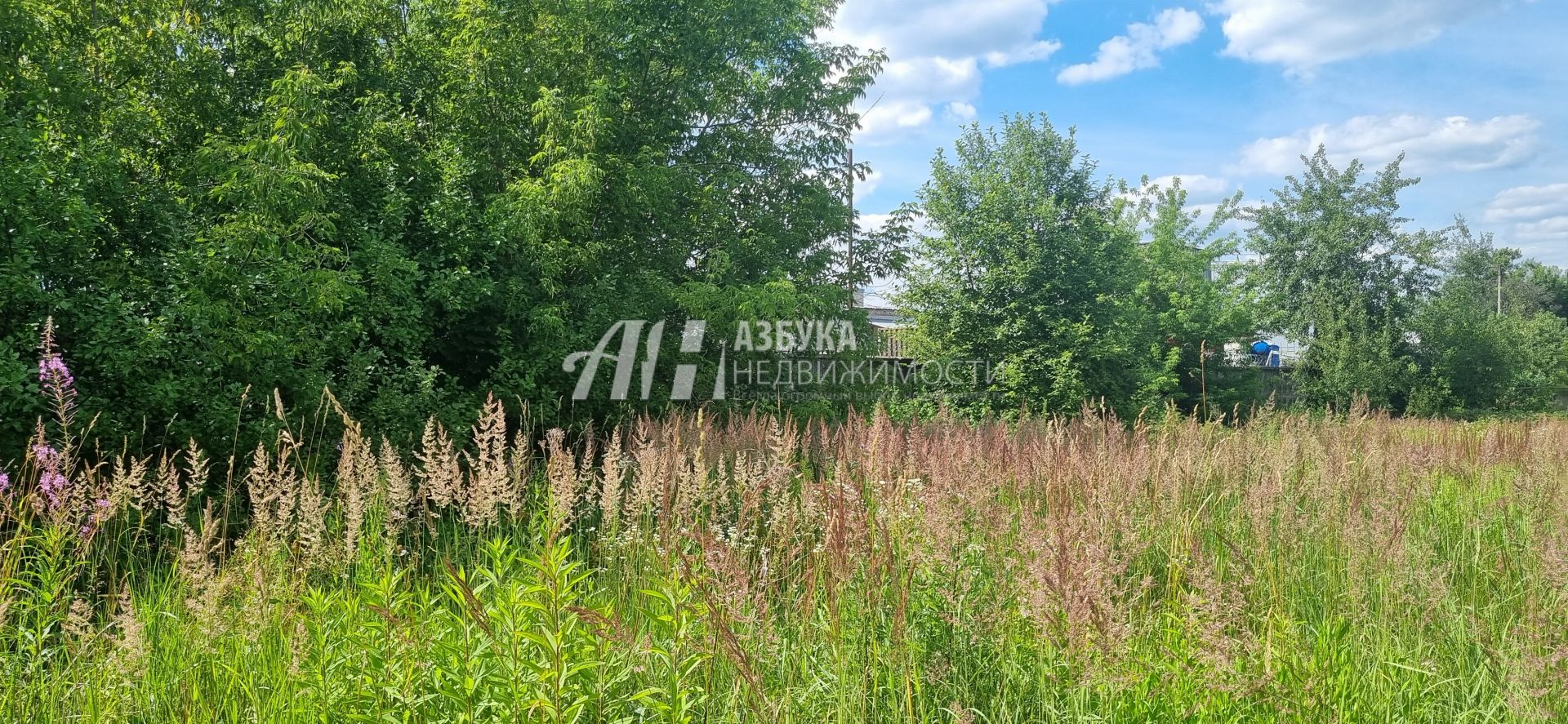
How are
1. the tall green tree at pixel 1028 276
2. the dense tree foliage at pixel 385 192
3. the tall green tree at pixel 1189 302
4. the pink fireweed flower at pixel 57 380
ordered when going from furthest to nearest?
the tall green tree at pixel 1189 302 < the tall green tree at pixel 1028 276 < the dense tree foliage at pixel 385 192 < the pink fireweed flower at pixel 57 380

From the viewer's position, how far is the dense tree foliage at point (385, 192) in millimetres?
5453

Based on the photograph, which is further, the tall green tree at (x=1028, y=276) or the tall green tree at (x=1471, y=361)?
the tall green tree at (x=1471, y=361)

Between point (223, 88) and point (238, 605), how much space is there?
23.9ft

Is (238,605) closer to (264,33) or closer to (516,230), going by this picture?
(516,230)

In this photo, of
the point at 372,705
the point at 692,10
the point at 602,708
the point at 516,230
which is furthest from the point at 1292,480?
the point at 692,10

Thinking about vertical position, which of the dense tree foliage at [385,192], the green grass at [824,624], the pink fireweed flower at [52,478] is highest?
the dense tree foliage at [385,192]

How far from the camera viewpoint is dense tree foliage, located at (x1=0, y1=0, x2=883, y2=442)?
215 inches

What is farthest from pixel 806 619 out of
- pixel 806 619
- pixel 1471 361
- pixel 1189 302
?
pixel 1471 361

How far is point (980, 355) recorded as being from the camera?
1477 cm

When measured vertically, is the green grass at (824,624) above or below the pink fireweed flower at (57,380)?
below
